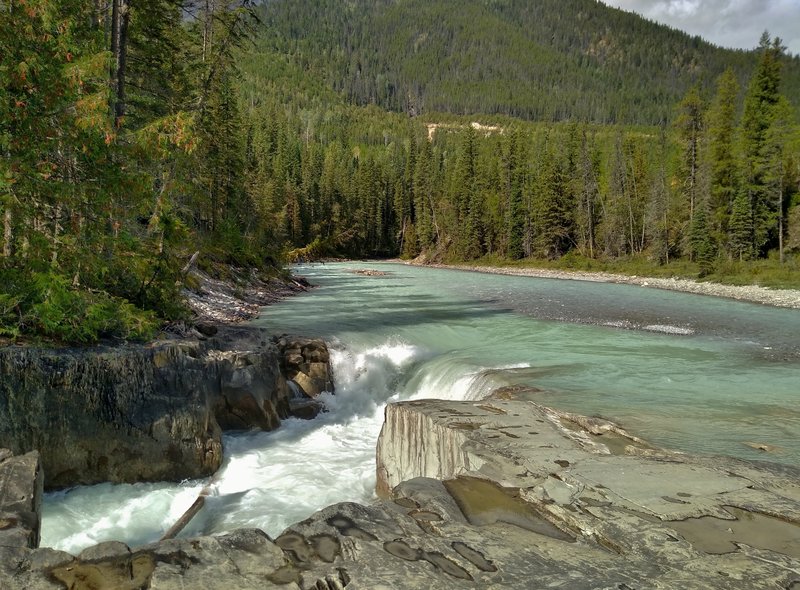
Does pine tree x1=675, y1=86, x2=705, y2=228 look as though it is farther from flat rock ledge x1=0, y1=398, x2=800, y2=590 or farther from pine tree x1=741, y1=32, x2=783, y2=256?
flat rock ledge x1=0, y1=398, x2=800, y2=590

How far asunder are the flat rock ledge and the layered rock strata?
4538 millimetres

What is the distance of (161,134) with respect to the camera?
28.1ft

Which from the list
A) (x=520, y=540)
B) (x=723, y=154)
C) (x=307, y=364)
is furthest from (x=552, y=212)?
(x=520, y=540)

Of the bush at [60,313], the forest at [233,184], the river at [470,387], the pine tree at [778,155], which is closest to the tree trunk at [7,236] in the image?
the forest at [233,184]

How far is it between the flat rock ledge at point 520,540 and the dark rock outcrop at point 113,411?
14.9 feet

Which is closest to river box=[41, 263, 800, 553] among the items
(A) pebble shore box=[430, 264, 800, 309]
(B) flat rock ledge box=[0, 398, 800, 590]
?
(B) flat rock ledge box=[0, 398, 800, 590]

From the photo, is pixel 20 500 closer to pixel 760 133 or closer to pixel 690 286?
pixel 690 286

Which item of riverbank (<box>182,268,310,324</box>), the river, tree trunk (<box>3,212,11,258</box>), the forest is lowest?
the river

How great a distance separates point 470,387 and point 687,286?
3259cm

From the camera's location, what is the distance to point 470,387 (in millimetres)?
11594

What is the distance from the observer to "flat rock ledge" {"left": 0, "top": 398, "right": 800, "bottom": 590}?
361 centimetres

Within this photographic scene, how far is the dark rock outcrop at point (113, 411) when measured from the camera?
7629 millimetres

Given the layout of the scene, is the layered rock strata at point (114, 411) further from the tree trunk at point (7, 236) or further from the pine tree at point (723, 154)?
the pine tree at point (723, 154)

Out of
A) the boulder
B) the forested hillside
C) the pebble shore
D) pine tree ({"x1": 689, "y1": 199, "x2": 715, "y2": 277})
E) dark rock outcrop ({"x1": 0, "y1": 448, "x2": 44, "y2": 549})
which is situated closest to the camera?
dark rock outcrop ({"x1": 0, "y1": 448, "x2": 44, "y2": 549})
